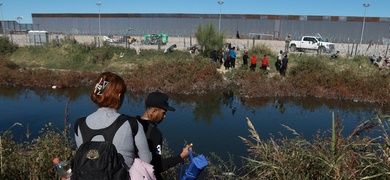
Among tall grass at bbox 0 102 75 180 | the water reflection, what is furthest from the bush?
tall grass at bbox 0 102 75 180

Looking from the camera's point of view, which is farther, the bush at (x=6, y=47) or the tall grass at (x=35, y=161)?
the bush at (x=6, y=47)

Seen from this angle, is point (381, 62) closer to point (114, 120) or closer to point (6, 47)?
point (114, 120)

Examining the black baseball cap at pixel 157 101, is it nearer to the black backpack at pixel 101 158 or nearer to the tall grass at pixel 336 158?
the black backpack at pixel 101 158

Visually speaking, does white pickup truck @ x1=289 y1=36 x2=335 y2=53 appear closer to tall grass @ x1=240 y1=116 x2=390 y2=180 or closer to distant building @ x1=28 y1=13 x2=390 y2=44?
distant building @ x1=28 y1=13 x2=390 y2=44

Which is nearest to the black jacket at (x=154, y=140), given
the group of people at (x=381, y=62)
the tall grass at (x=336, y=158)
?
the tall grass at (x=336, y=158)

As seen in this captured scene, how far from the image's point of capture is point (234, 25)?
46156mm

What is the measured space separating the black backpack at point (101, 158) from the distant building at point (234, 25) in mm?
31556

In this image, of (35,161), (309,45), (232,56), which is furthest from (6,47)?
(35,161)

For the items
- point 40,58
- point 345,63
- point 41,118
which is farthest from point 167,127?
point 40,58

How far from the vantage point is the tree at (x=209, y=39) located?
24.7 metres

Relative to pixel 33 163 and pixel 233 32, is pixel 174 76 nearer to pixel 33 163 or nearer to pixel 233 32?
pixel 33 163

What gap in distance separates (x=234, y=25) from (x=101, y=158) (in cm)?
4578

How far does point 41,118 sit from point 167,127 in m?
5.38

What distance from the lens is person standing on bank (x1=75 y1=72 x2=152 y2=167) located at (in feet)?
7.07
